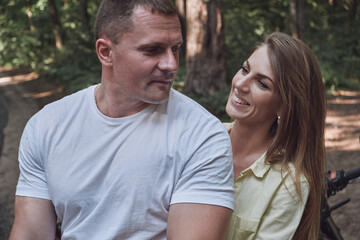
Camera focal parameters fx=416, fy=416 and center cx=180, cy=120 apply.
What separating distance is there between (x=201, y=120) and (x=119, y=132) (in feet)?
1.24

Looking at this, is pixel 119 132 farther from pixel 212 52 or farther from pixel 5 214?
pixel 212 52

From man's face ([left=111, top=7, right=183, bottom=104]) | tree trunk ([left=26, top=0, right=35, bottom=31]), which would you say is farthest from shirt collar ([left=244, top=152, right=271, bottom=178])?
tree trunk ([left=26, top=0, right=35, bottom=31])

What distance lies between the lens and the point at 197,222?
1.67 meters

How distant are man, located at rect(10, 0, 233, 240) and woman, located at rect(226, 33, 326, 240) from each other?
0.46m

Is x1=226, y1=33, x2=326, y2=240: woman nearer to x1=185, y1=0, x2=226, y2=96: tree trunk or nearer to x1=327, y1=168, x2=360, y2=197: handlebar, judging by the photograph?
x1=327, y1=168, x2=360, y2=197: handlebar

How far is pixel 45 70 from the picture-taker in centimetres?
1630

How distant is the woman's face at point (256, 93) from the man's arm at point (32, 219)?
1.15m

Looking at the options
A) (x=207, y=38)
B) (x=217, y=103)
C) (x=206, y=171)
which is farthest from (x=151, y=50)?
(x=207, y=38)

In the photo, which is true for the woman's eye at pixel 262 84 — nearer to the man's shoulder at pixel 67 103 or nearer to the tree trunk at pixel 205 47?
the man's shoulder at pixel 67 103

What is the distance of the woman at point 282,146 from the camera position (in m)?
2.12

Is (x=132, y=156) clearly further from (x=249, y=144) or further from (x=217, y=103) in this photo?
(x=217, y=103)

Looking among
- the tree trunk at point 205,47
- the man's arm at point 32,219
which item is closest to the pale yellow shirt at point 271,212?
the man's arm at point 32,219

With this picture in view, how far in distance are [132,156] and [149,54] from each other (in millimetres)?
448

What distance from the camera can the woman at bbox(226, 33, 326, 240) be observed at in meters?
2.12
